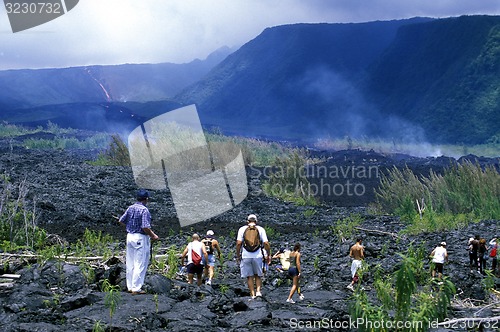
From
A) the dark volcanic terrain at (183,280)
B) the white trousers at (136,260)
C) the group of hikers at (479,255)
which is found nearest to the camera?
the dark volcanic terrain at (183,280)

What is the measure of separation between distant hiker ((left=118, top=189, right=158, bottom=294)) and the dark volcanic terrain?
0.87 ft

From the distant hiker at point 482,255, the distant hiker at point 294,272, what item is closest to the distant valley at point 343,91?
the distant hiker at point 482,255

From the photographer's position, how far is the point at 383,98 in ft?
316

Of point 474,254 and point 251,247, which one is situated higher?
point 251,247

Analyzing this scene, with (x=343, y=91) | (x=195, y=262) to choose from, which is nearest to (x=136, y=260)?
(x=195, y=262)

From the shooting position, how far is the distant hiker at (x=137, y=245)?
11.3m

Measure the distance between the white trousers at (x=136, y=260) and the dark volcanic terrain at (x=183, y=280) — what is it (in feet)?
0.78

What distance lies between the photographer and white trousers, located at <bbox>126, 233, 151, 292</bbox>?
11328 mm

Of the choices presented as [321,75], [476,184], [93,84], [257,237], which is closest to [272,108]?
[321,75]

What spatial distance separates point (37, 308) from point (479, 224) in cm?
1269

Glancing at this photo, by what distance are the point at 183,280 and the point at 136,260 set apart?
6.78 ft

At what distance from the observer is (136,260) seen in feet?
37.1

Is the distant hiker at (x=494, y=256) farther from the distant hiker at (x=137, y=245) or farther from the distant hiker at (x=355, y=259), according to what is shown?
the distant hiker at (x=137, y=245)

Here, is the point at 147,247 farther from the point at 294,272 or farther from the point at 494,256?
the point at 494,256
